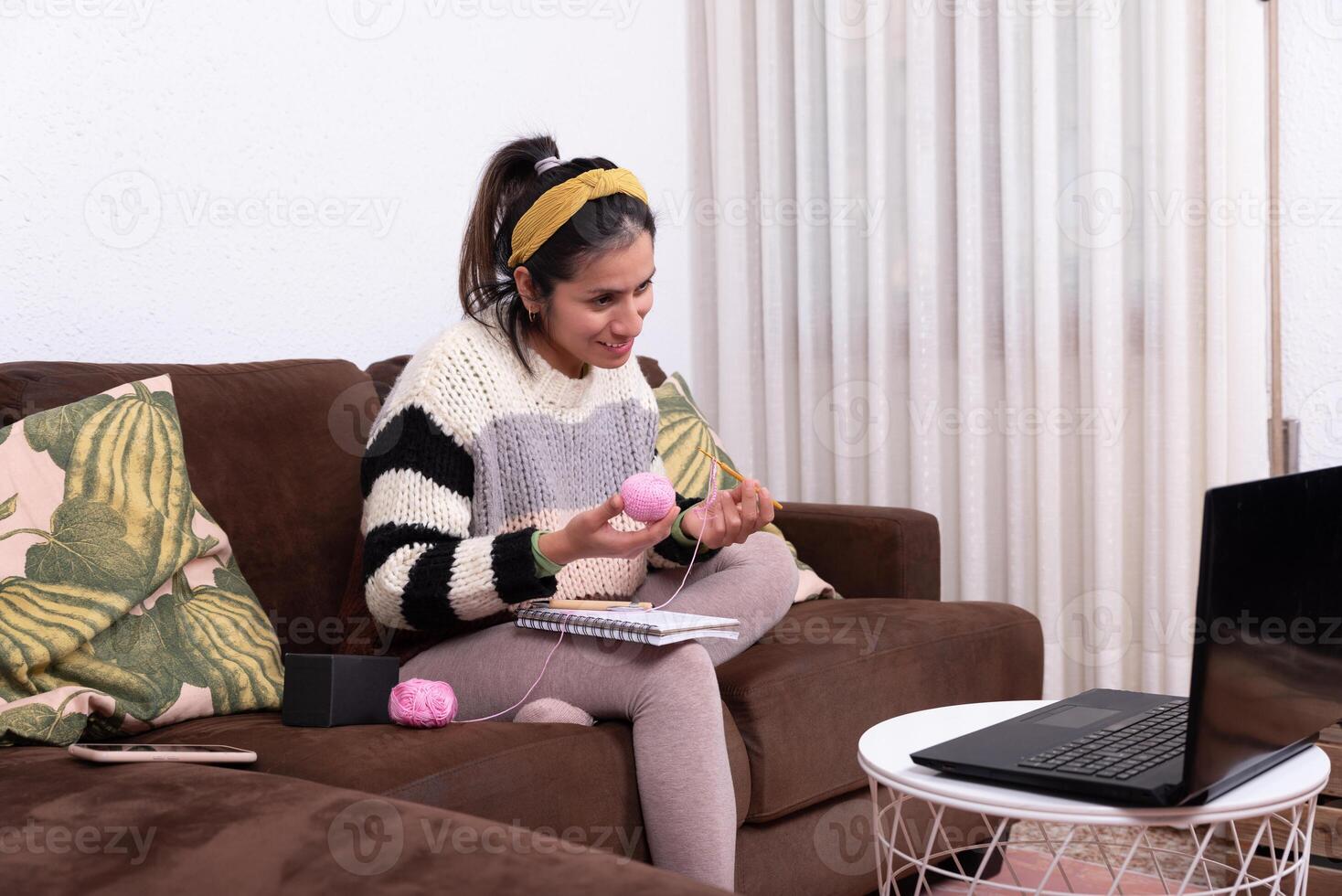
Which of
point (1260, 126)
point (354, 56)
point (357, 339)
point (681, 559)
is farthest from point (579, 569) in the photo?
point (1260, 126)

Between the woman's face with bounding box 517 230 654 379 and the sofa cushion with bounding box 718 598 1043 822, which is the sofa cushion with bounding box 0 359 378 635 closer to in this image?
the woman's face with bounding box 517 230 654 379

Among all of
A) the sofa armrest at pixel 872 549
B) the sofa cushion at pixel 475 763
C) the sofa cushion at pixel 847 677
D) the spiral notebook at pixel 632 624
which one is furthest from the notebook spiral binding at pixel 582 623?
the sofa armrest at pixel 872 549

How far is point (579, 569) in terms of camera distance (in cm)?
178

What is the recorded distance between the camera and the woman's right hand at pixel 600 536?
145cm

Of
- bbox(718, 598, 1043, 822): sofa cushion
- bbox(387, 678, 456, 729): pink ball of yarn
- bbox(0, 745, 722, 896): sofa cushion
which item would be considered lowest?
bbox(718, 598, 1043, 822): sofa cushion

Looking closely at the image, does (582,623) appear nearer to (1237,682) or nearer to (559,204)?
(559,204)

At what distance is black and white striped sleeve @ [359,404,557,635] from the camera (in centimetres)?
154

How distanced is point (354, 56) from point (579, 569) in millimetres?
1218

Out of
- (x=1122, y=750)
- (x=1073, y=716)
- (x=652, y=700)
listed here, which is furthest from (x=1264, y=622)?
(x=652, y=700)

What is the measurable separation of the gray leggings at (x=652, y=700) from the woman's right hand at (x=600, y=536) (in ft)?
0.39

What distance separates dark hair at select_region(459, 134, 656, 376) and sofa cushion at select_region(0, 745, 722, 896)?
2.73 ft

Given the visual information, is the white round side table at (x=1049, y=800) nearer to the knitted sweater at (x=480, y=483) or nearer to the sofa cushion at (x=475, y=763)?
the sofa cushion at (x=475, y=763)

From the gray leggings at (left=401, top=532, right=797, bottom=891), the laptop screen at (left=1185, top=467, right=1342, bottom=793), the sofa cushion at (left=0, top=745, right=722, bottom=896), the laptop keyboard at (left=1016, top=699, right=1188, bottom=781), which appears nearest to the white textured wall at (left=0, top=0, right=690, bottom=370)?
the gray leggings at (left=401, top=532, right=797, bottom=891)

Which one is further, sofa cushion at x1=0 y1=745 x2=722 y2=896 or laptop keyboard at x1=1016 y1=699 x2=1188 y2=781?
laptop keyboard at x1=1016 y1=699 x2=1188 y2=781
